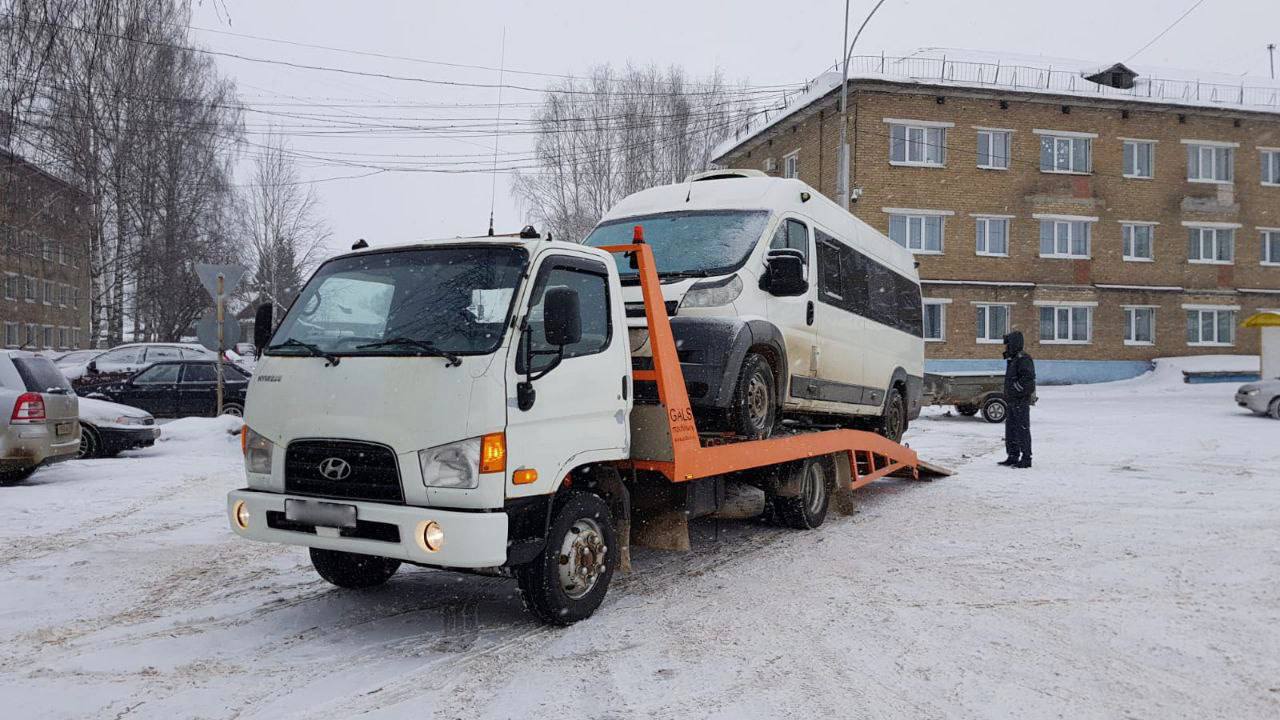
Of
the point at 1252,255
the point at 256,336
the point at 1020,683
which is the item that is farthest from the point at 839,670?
the point at 1252,255

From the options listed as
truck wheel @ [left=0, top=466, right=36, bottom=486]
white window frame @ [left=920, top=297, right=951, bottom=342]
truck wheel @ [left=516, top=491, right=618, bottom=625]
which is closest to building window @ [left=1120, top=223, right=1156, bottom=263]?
white window frame @ [left=920, top=297, right=951, bottom=342]

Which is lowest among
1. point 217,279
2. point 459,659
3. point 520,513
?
point 459,659

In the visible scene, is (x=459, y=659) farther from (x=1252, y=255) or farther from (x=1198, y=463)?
(x=1252, y=255)

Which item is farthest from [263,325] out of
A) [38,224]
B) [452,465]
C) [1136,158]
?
[1136,158]

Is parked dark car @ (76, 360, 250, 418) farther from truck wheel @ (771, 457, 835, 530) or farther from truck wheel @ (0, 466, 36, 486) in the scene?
truck wheel @ (771, 457, 835, 530)

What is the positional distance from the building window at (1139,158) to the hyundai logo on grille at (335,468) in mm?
35822

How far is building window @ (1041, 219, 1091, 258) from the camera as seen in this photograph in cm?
3297

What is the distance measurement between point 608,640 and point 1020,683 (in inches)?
82.3

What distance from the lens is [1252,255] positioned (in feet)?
116

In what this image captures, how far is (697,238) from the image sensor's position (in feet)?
23.8

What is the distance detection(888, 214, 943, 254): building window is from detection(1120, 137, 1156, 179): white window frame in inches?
317

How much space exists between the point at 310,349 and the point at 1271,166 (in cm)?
4156

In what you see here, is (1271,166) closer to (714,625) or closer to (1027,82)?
(1027,82)

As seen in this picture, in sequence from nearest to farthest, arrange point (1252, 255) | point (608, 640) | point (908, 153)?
point (608, 640), point (908, 153), point (1252, 255)
